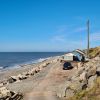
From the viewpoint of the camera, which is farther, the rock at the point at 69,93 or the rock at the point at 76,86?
the rock at the point at 76,86

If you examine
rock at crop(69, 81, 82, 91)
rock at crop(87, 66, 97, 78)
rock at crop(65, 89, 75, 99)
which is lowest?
rock at crop(65, 89, 75, 99)

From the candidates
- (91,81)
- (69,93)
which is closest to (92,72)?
(91,81)

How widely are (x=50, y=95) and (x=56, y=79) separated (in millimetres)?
9472

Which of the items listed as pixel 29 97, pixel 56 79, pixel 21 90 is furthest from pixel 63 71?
pixel 29 97

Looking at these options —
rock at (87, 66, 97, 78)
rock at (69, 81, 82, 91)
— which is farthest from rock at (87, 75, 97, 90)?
rock at (69, 81, 82, 91)

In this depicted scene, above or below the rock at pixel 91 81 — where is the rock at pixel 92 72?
above

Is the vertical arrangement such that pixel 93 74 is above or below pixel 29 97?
above

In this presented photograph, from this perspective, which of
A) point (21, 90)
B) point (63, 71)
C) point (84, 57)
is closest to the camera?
point (21, 90)

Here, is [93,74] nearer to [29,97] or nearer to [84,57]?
[29,97]

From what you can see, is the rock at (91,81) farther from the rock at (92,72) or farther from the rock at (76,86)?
the rock at (76,86)

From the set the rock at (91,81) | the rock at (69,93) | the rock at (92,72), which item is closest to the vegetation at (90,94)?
the rock at (91,81)

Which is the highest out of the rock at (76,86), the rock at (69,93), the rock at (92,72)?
the rock at (92,72)

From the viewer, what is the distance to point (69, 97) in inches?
1101

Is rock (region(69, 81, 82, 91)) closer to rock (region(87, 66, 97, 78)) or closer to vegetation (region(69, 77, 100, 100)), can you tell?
vegetation (region(69, 77, 100, 100))
